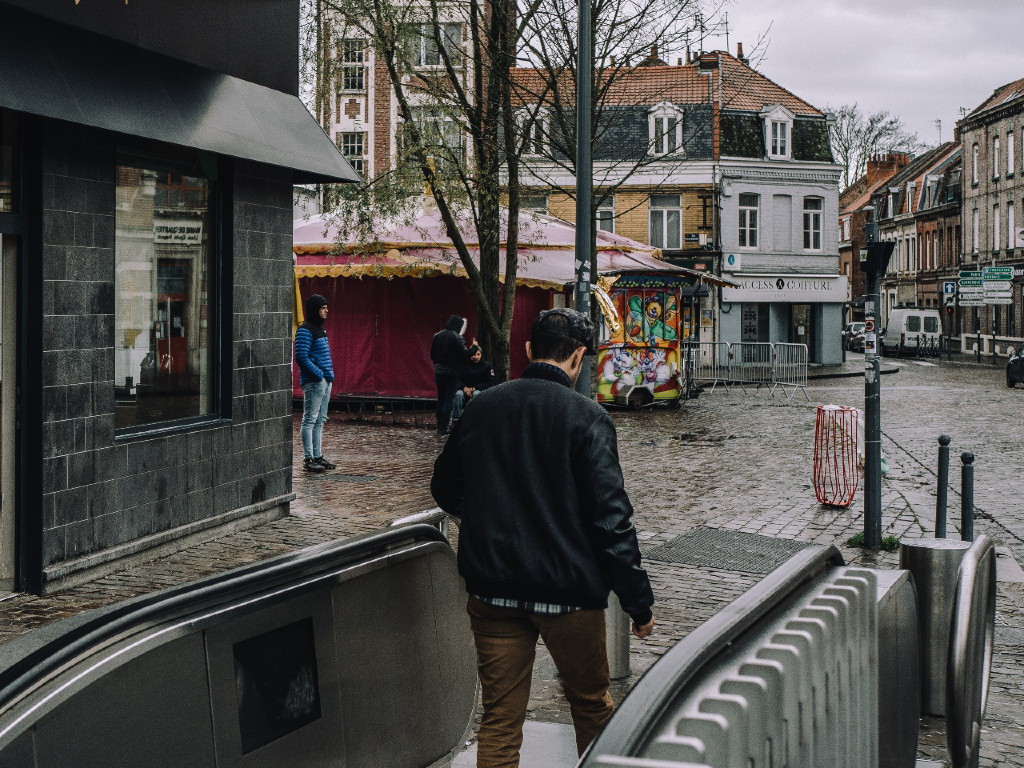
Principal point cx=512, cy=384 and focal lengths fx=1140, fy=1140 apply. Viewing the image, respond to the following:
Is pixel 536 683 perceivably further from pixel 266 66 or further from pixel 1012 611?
pixel 266 66

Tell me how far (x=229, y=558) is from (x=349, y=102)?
32737 mm

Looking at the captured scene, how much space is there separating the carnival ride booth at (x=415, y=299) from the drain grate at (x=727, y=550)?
12254 millimetres

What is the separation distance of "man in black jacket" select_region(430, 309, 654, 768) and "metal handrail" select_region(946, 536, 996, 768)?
1.58 metres

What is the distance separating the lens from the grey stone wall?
7.35m

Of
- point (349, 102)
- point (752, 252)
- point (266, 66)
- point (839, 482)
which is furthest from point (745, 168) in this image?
point (266, 66)

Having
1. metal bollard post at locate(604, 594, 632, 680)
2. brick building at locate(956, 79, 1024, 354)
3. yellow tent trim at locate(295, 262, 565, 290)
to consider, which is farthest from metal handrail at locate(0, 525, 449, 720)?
brick building at locate(956, 79, 1024, 354)

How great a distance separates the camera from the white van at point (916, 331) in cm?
5331

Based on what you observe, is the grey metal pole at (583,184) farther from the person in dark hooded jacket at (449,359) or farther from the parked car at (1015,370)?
the parked car at (1015,370)

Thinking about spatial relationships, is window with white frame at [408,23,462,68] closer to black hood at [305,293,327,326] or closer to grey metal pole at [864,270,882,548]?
black hood at [305,293,327,326]

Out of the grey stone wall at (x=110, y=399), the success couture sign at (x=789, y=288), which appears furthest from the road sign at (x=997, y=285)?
the grey stone wall at (x=110, y=399)

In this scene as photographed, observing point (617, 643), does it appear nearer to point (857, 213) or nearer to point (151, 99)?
point (151, 99)

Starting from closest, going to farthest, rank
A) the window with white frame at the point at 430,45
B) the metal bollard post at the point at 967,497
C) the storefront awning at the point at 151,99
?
the storefront awning at the point at 151,99
the metal bollard post at the point at 967,497
the window with white frame at the point at 430,45

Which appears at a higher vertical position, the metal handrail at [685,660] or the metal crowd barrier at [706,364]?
the metal crowd barrier at [706,364]

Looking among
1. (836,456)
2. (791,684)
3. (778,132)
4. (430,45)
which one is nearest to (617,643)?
(791,684)
